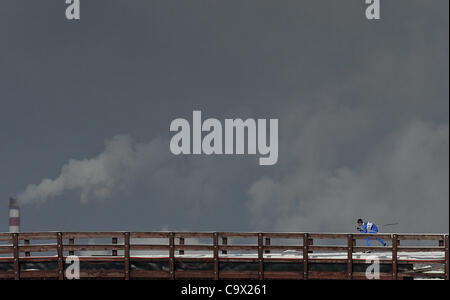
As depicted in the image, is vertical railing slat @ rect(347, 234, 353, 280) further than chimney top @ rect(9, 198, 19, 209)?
No

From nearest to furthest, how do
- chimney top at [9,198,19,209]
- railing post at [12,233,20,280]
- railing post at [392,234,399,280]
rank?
railing post at [392,234,399,280], railing post at [12,233,20,280], chimney top at [9,198,19,209]

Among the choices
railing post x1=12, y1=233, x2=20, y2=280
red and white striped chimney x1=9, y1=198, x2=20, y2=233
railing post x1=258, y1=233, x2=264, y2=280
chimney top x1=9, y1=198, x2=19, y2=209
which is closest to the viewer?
railing post x1=258, y1=233, x2=264, y2=280

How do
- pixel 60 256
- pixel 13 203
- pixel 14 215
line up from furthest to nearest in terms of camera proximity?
pixel 13 203 → pixel 14 215 → pixel 60 256

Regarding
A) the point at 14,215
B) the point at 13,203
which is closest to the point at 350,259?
the point at 14,215

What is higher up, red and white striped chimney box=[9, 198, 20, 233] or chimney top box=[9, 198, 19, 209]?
chimney top box=[9, 198, 19, 209]

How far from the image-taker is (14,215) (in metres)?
181

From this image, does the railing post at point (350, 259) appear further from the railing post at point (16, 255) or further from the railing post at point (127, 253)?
the railing post at point (16, 255)

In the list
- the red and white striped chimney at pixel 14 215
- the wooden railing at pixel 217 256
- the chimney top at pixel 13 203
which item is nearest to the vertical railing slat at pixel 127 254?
the wooden railing at pixel 217 256

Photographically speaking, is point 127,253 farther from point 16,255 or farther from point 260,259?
point 260,259

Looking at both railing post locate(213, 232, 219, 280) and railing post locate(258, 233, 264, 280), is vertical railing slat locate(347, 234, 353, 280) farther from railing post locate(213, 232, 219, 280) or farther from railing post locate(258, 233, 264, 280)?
railing post locate(213, 232, 219, 280)

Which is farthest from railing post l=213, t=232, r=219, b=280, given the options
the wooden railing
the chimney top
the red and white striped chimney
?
the chimney top

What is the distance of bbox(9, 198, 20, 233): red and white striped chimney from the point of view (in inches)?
7077
